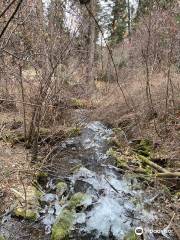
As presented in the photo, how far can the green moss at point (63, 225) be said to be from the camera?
4933 millimetres

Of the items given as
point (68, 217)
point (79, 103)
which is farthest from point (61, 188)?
point (79, 103)

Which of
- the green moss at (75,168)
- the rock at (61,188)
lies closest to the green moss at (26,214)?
the rock at (61,188)

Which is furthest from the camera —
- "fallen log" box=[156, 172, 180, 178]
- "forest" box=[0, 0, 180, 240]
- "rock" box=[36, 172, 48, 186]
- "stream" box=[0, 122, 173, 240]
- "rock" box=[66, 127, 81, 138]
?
"rock" box=[66, 127, 81, 138]

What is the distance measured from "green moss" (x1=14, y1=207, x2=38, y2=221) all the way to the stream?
0.09 metres

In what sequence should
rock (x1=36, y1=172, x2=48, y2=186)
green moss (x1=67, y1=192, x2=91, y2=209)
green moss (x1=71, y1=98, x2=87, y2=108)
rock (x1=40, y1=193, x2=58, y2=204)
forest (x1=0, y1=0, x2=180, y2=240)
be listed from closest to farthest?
forest (x1=0, y1=0, x2=180, y2=240) < green moss (x1=67, y1=192, x2=91, y2=209) < rock (x1=40, y1=193, x2=58, y2=204) < rock (x1=36, y1=172, x2=48, y2=186) < green moss (x1=71, y1=98, x2=87, y2=108)

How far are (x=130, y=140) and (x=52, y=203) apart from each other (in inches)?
139

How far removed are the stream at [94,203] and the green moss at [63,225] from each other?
0.05m

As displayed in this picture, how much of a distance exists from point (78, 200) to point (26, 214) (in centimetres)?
97

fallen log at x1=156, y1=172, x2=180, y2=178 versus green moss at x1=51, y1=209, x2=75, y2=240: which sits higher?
fallen log at x1=156, y1=172, x2=180, y2=178

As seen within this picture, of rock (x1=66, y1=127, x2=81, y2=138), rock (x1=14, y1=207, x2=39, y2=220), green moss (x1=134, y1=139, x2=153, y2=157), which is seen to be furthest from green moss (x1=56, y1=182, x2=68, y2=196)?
rock (x1=66, y1=127, x2=81, y2=138)

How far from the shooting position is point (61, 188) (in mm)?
6516

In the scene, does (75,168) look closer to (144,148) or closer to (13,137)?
(144,148)

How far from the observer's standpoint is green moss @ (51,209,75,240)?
4.93m

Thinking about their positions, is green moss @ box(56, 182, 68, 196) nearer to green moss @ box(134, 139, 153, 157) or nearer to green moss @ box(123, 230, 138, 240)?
green moss @ box(123, 230, 138, 240)
